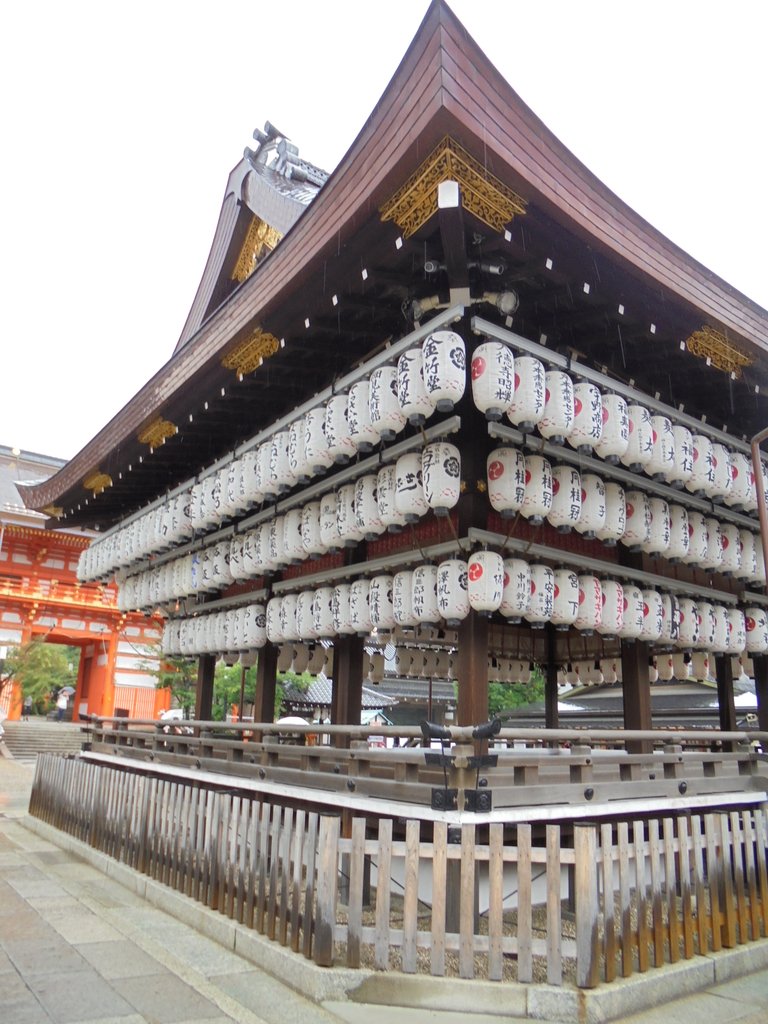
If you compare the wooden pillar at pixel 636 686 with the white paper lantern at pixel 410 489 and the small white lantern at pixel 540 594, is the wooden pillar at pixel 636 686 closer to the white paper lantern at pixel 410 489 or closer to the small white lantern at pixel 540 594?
the small white lantern at pixel 540 594

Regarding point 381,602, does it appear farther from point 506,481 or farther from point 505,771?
point 505,771

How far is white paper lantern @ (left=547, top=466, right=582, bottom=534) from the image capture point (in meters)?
6.69

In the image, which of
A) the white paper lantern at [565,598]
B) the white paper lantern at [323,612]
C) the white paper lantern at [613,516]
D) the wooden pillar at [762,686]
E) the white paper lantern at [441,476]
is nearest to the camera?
the white paper lantern at [441,476]

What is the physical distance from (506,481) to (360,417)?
1462 millimetres

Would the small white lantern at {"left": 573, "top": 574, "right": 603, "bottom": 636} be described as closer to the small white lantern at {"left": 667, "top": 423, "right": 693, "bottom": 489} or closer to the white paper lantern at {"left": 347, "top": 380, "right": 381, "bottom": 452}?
the small white lantern at {"left": 667, "top": 423, "right": 693, "bottom": 489}

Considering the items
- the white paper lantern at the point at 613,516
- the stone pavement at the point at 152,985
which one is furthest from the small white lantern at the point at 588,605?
the stone pavement at the point at 152,985

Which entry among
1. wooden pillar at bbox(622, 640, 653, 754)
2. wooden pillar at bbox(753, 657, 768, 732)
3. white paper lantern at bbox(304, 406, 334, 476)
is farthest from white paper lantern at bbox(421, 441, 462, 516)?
wooden pillar at bbox(753, 657, 768, 732)

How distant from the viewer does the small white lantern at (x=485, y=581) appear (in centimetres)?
588

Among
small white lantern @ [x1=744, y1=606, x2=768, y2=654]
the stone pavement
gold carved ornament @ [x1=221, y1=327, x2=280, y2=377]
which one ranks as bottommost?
the stone pavement

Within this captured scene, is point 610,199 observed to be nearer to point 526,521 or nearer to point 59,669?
point 526,521

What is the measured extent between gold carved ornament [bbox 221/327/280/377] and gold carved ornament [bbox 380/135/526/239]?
2400 millimetres

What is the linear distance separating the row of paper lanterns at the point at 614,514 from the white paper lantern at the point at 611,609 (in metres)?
0.46

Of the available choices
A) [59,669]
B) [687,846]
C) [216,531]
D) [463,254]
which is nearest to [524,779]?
[687,846]

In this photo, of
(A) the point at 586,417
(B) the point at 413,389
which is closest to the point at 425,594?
(B) the point at 413,389
